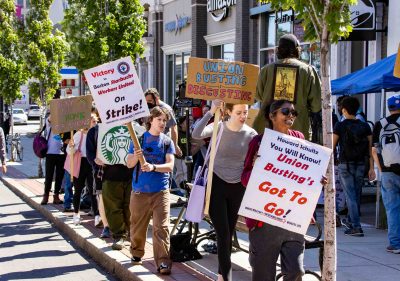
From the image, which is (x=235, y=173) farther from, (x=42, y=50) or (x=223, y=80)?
(x=42, y=50)

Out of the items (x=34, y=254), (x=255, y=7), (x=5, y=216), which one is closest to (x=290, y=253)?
(x=34, y=254)

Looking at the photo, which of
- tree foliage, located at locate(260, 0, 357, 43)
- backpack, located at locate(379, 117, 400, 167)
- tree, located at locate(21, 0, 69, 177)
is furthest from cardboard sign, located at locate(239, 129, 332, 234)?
tree, located at locate(21, 0, 69, 177)

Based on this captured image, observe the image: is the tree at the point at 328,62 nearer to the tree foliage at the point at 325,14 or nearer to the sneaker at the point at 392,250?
the tree foliage at the point at 325,14

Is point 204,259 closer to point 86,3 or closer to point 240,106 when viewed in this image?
point 240,106

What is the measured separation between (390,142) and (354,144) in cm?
133

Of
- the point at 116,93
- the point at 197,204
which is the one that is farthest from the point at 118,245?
the point at 197,204

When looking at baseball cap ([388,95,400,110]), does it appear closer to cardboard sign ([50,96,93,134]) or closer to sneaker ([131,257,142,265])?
sneaker ([131,257,142,265])

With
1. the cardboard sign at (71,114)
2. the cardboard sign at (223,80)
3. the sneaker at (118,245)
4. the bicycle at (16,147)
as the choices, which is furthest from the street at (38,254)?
the bicycle at (16,147)

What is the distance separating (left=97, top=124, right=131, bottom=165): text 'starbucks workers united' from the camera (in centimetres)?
927

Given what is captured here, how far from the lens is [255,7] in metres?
22.4

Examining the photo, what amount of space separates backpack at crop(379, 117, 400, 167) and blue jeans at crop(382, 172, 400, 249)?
0.61 ft

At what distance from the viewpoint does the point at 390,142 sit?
873cm

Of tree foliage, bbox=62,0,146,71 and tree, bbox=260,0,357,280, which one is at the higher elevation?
tree foliage, bbox=62,0,146,71

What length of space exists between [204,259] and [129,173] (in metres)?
1.70
